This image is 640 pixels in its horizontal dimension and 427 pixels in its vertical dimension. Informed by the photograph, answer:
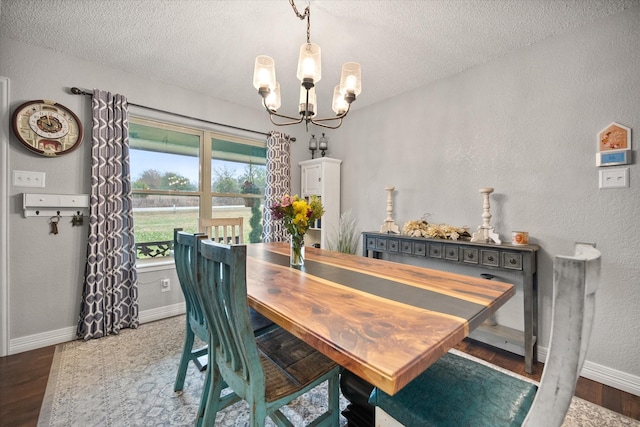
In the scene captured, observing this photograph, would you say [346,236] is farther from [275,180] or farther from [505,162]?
[505,162]

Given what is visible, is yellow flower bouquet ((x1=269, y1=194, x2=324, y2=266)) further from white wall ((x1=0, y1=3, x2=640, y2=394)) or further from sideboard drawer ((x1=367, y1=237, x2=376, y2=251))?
white wall ((x1=0, y1=3, x2=640, y2=394))

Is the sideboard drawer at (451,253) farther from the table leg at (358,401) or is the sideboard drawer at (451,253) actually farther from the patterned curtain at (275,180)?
the patterned curtain at (275,180)

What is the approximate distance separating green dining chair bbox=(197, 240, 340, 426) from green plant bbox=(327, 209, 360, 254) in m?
2.11

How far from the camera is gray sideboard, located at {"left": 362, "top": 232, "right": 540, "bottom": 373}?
1945mm

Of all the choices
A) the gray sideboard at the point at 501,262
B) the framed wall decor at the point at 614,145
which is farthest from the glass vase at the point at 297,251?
the framed wall decor at the point at 614,145

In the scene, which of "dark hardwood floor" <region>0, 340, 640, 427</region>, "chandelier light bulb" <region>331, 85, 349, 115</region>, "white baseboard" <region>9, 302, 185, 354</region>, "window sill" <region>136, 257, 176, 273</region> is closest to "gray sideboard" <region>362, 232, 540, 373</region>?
"dark hardwood floor" <region>0, 340, 640, 427</region>

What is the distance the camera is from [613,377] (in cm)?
180

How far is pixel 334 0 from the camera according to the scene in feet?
5.55

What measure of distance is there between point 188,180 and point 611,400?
3.98m

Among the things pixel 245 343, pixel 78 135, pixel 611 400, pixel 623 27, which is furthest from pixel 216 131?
pixel 611 400

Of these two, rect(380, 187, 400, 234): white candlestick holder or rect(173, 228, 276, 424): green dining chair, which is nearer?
rect(173, 228, 276, 424): green dining chair

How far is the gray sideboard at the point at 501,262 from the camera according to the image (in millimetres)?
1945

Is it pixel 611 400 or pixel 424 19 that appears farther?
pixel 424 19

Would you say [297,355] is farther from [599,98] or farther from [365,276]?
[599,98]
